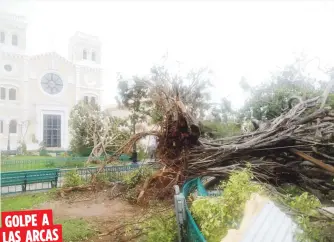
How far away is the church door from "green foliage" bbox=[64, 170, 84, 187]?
1029 mm

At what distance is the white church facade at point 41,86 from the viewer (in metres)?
1.53

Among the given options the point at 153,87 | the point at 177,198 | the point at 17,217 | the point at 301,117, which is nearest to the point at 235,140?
the point at 301,117

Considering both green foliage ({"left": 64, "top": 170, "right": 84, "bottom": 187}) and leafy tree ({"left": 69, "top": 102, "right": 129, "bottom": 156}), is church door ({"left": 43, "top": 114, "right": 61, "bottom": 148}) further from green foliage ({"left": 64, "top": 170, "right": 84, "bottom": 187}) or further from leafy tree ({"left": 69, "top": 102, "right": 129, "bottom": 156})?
green foliage ({"left": 64, "top": 170, "right": 84, "bottom": 187})

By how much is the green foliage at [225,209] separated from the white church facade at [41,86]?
116 centimetres

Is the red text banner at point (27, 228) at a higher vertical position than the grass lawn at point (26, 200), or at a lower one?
higher

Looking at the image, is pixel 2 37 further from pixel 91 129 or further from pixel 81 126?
pixel 91 129

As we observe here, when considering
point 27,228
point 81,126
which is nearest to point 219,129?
point 81,126

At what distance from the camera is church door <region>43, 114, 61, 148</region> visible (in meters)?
1.83

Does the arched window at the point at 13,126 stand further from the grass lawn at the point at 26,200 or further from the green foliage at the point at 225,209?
the green foliage at the point at 225,209

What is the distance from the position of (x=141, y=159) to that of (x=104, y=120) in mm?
526

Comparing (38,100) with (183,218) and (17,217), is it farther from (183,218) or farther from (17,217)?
(183,218)

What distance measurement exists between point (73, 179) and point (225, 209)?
223 cm

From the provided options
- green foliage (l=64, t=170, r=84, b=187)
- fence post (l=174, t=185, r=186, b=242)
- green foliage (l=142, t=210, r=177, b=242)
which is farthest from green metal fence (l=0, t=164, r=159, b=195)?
fence post (l=174, t=185, r=186, b=242)

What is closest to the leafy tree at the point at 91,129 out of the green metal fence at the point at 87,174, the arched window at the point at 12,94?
the green metal fence at the point at 87,174
